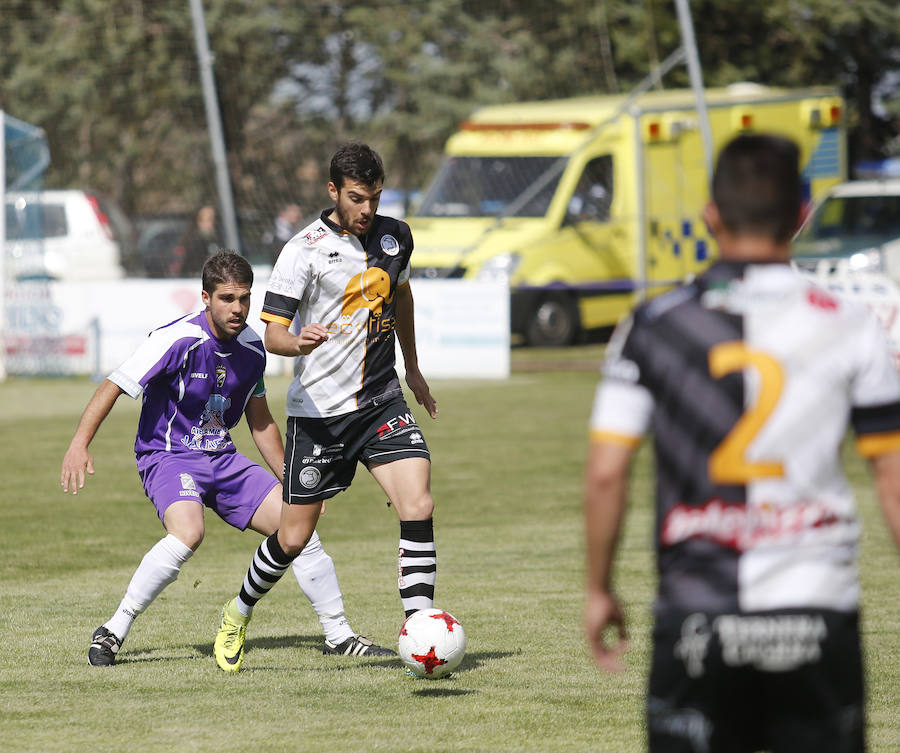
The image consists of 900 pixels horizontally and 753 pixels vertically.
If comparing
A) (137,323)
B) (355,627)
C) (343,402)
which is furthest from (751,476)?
(137,323)

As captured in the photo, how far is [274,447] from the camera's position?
630 cm

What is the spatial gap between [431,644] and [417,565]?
17.1 inches

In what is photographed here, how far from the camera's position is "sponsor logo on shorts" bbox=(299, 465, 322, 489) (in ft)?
19.4

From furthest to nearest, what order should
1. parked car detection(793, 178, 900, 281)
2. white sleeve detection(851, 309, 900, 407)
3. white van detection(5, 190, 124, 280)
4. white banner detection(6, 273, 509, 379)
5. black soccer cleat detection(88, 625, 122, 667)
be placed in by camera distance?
1. white van detection(5, 190, 124, 280)
2. parked car detection(793, 178, 900, 281)
3. white banner detection(6, 273, 509, 379)
4. black soccer cleat detection(88, 625, 122, 667)
5. white sleeve detection(851, 309, 900, 407)

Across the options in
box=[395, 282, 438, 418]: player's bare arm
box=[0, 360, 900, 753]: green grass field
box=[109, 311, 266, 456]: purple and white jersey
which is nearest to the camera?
box=[0, 360, 900, 753]: green grass field

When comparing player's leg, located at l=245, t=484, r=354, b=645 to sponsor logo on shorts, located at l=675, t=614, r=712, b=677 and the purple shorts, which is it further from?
sponsor logo on shorts, located at l=675, t=614, r=712, b=677

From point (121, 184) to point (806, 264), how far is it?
58.1ft

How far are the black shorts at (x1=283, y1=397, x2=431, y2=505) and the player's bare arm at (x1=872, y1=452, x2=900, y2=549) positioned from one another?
10.4ft

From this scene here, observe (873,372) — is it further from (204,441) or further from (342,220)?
(204,441)

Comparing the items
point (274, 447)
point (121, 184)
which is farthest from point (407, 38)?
point (274, 447)

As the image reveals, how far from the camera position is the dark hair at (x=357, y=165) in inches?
225

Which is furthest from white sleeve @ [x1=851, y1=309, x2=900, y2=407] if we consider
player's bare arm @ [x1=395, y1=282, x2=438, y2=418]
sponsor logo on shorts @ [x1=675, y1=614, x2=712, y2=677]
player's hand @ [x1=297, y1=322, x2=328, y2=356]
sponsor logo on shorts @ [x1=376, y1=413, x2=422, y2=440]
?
player's bare arm @ [x1=395, y1=282, x2=438, y2=418]

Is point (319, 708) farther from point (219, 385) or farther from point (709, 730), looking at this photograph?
point (709, 730)

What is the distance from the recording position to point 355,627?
22.2 feet
